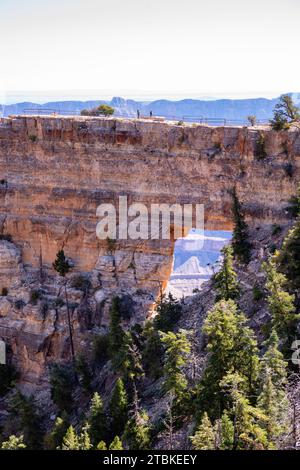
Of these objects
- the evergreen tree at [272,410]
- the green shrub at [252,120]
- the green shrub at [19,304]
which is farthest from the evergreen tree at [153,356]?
the green shrub at [252,120]

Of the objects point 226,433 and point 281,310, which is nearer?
point 226,433

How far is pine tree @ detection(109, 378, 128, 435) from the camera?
32938mm

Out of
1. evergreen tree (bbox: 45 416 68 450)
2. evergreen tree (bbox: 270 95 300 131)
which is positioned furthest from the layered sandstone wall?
evergreen tree (bbox: 45 416 68 450)

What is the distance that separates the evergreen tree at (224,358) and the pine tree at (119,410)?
6.99 metres

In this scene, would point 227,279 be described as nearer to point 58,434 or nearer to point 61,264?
point 58,434

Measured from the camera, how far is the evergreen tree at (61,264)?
2042 inches

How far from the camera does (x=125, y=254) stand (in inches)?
1994

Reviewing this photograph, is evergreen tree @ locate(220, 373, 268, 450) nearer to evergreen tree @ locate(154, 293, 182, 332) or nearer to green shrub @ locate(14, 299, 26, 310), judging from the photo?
evergreen tree @ locate(154, 293, 182, 332)

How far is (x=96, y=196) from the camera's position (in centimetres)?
5147

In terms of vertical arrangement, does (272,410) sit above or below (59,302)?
above

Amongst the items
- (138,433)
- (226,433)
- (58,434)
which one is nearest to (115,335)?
(58,434)

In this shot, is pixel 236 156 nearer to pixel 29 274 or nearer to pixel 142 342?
pixel 142 342

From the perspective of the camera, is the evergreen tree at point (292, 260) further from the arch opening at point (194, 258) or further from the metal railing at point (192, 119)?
the arch opening at point (194, 258)

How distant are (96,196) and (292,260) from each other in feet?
73.1
